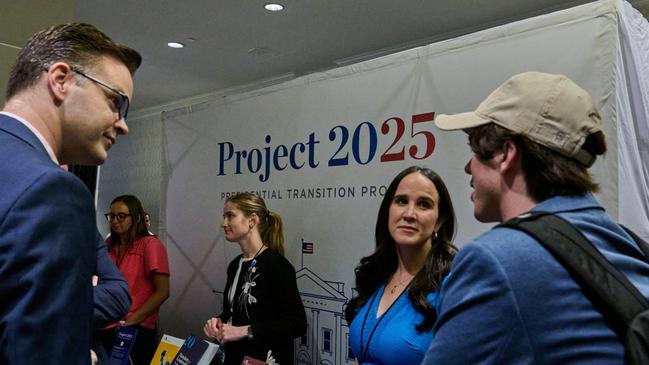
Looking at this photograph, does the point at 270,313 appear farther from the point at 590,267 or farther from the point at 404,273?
the point at 590,267

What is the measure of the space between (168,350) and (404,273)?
62.3 inches

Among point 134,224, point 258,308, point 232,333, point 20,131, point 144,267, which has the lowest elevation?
point 232,333

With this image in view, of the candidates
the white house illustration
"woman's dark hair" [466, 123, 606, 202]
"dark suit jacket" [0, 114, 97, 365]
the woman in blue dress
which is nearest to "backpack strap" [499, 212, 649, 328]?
"woman's dark hair" [466, 123, 606, 202]

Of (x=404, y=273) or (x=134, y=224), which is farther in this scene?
(x=134, y=224)

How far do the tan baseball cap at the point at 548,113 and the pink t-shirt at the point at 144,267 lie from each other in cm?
300

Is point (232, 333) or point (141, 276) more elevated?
point (141, 276)

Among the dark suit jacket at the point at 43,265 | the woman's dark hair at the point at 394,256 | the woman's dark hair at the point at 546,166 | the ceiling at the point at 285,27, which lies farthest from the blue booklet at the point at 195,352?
the ceiling at the point at 285,27

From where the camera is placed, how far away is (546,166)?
3.06 feet

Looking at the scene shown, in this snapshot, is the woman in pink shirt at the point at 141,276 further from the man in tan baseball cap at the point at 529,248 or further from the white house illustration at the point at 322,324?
the man in tan baseball cap at the point at 529,248

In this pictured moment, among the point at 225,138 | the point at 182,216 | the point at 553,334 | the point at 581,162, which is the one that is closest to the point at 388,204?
the point at 581,162

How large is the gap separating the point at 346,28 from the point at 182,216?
1.93 m

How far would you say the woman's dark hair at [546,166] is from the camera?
0.92 metres

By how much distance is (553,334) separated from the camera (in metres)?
0.79

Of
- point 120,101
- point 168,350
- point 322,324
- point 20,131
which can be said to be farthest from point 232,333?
point 20,131
